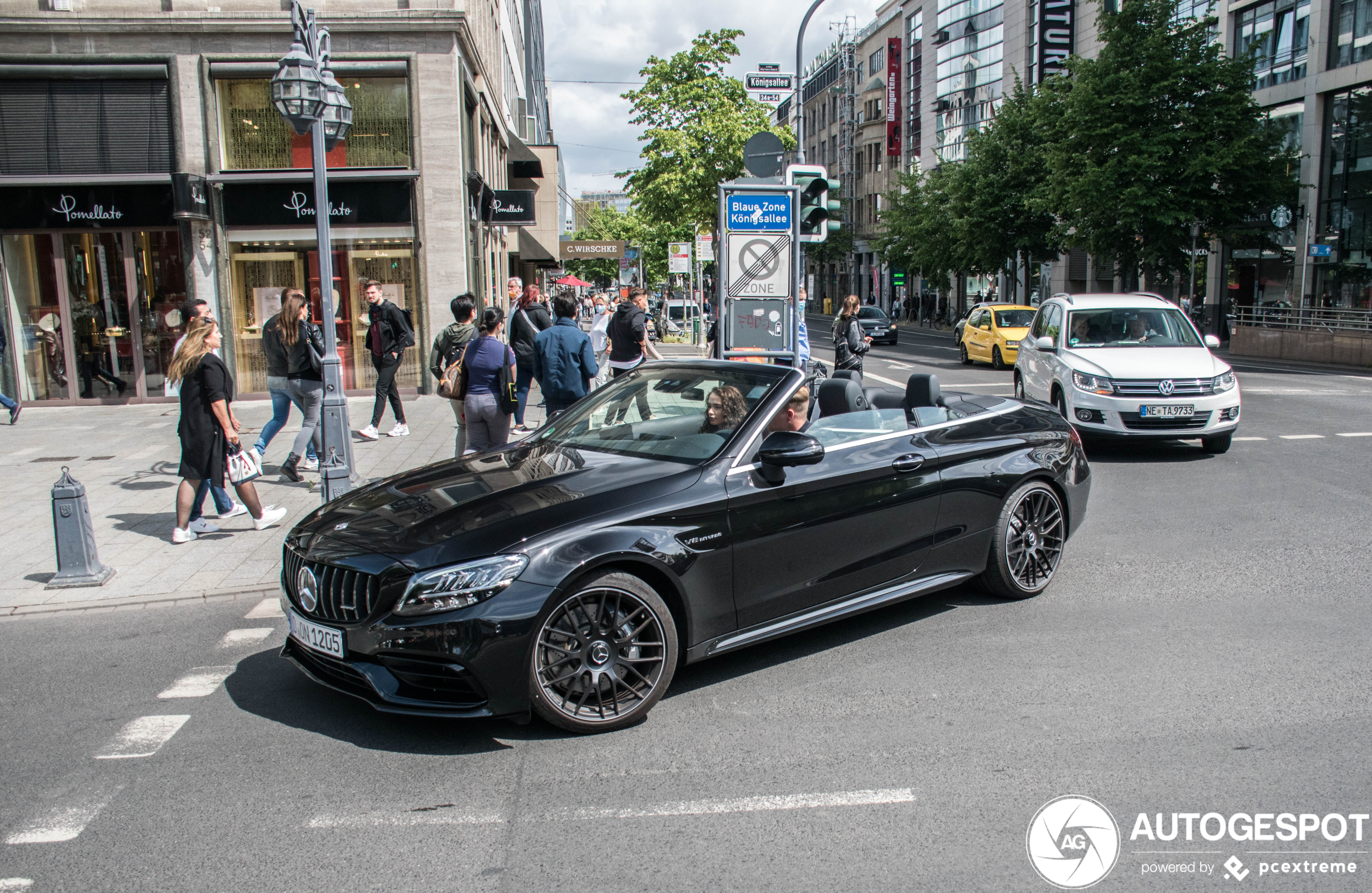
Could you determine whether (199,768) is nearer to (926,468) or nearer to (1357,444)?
(926,468)

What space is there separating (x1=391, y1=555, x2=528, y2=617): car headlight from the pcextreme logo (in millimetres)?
1990

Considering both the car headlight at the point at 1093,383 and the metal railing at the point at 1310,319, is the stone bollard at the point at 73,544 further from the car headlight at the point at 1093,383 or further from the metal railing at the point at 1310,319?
the metal railing at the point at 1310,319

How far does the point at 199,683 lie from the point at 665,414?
2541mm

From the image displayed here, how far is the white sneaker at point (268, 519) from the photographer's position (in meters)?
8.19

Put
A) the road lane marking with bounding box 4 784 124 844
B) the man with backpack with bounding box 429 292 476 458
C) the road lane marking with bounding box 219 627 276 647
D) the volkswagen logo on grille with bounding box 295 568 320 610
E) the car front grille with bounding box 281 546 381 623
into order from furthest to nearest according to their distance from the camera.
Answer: the man with backpack with bounding box 429 292 476 458 → the road lane marking with bounding box 219 627 276 647 → the volkswagen logo on grille with bounding box 295 568 320 610 → the car front grille with bounding box 281 546 381 623 → the road lane marking with bounding box 4 784 124 844

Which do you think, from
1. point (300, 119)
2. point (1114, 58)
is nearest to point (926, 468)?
point (300, 119)

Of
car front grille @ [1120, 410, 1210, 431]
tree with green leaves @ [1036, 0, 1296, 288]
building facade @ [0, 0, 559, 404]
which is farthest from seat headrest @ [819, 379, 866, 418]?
tree with green leaves @ [1036, 0, 1296, 288]

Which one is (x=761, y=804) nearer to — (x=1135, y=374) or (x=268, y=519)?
(x=268, y=519)

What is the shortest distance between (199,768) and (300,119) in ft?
21.7

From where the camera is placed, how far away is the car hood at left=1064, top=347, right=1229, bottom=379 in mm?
10781

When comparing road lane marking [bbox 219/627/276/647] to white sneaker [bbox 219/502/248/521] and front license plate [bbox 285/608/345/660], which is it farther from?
white sneaker [bbox 219/502/248/521]

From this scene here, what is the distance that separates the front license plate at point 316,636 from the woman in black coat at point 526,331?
251 inches

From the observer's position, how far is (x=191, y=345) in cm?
737

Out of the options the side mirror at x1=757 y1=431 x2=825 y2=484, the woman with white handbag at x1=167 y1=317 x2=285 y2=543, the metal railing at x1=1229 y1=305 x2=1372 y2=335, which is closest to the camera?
the side mirror at x1=757 y1=431 x2=825 y2=484
